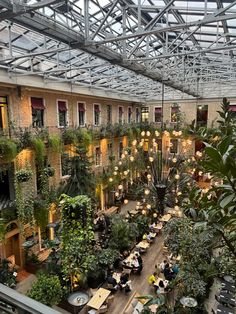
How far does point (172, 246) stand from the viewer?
8.53 meters

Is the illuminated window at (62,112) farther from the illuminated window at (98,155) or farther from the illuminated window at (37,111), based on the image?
the illuminated window at (98,155)

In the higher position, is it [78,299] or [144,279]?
[78,299]

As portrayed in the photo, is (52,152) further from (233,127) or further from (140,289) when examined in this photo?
(233,127)

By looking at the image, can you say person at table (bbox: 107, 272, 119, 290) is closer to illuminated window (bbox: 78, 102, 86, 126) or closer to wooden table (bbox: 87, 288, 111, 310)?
wooden table (bbox: 87, 288, 111, 310)

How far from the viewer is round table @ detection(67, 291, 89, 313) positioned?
7.82m

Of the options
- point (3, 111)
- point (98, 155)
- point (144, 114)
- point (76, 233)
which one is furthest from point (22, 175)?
point (144, 114)

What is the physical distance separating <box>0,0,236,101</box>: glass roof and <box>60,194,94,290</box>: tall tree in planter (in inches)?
146

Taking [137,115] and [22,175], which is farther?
[137,115]

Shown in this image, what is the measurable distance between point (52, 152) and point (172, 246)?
6645 mm

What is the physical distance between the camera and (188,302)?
23.8 ft

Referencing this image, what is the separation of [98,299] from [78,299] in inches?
26.2

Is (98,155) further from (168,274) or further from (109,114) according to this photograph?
(168,274)

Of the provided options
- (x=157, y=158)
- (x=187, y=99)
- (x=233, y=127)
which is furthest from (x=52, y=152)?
(x=187, y=99)

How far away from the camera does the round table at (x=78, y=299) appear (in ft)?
25.6
